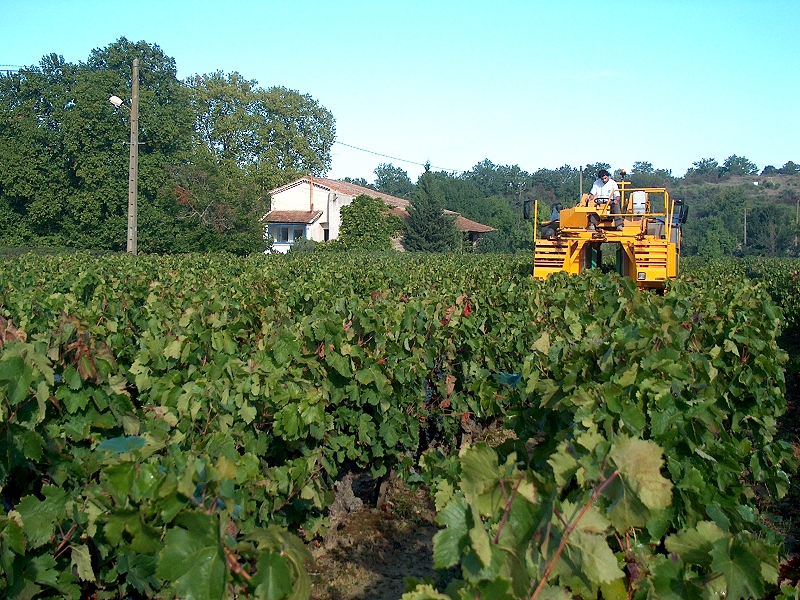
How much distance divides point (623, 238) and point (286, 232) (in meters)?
46.4

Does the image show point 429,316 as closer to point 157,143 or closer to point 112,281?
point 112,281

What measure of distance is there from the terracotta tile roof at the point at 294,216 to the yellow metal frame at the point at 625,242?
42.2 meters

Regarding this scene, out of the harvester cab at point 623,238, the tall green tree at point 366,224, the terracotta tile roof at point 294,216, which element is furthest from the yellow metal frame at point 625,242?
the terracotta tile roof at point 294,216

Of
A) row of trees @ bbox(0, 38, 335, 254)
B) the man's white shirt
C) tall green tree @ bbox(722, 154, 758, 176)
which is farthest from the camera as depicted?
tall green tree @ bbox(722, 154, 758, 176)

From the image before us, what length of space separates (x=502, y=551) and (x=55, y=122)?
53376mm

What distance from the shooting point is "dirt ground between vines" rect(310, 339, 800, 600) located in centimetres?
538

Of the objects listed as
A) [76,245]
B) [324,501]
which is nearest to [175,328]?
[324,501]

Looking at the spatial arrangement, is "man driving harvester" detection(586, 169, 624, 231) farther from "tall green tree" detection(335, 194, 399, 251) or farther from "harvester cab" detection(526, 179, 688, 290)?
"tall green tree" detection(335, 194, 399, 251)

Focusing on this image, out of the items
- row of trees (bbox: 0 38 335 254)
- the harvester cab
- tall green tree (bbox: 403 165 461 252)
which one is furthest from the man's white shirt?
tall green tree (bbox: 403 165 461 252)

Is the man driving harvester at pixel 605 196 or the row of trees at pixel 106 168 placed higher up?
the row of trees at pixel 106 168

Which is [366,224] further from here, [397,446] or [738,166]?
[738,166]

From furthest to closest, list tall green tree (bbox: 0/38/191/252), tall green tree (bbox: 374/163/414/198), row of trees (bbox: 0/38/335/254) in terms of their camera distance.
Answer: tall green tree (bbox: 374/163/414/198) → tall green tree (bbox: 0/38/191/252) → row of trees (bbox: 0/38/335/254)

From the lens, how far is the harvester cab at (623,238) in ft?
46.0

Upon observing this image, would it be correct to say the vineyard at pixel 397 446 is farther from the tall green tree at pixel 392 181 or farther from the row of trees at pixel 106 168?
the tall green tree at pixel 392 181
